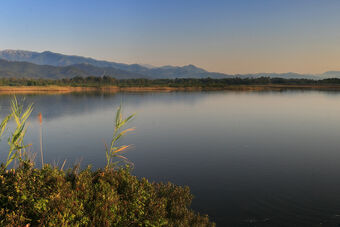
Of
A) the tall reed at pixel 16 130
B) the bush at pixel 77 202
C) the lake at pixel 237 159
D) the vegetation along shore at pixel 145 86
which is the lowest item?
the lake at pixel 237 159

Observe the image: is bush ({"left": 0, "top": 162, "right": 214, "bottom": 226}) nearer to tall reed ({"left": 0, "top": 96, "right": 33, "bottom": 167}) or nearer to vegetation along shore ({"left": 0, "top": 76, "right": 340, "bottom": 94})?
tall reed ({"left": 0, "top": 96, "right": 33, "bottom": 167})

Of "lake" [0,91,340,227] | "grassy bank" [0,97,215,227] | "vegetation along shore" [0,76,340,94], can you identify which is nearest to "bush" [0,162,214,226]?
"grassy bank" [0,97,215,227]

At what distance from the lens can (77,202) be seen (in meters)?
5.50

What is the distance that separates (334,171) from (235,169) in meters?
5.37

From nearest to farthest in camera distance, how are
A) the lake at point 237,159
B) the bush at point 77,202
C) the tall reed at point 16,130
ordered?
the bush at point 77,202, the tall reed at point 16,130, the lake at point 237,159

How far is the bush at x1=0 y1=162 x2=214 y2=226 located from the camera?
499cm

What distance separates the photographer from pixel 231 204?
33.1 feet

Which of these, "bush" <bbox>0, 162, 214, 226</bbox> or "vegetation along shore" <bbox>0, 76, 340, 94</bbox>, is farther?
"vegetation along shore" <bbox>0, 76, 340, 94</bbox>

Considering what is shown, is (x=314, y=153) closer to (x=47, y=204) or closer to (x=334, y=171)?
(x=334, y=171)

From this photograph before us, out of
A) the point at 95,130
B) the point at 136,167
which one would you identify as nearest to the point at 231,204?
the point at 136,167

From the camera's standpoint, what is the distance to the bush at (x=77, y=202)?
4.99 m

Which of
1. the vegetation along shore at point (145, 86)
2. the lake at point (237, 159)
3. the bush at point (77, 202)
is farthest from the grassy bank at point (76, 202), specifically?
the vegetation along shore at point (145, 86)

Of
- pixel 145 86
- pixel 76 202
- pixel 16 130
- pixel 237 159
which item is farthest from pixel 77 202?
pixel 145 86

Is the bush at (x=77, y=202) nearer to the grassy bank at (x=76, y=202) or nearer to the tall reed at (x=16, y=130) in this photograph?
the grassy bank at (x=76, y=202)
